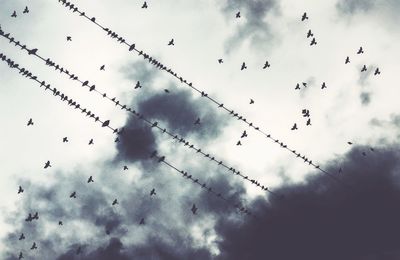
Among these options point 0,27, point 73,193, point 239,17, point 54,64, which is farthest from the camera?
point 73,193

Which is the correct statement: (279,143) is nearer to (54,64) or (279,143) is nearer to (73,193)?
(54,64)

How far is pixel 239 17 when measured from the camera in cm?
2670

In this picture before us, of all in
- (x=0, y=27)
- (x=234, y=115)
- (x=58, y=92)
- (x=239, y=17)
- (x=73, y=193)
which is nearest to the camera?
(x=0, y=27)

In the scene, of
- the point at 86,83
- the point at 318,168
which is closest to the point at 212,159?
the point at 318,168

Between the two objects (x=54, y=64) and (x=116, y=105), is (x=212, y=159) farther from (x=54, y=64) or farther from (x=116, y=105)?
(x=54, y=64)

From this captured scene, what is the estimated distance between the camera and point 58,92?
2017 cm

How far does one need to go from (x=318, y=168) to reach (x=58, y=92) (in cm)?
1218

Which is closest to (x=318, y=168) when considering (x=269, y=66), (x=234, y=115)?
(x=234, y=115)

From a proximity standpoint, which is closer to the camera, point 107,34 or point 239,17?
point 107,34

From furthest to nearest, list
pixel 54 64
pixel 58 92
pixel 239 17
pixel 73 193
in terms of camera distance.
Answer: pixel 73 193 → pixel 239 17 → pixel 58 92 → pixel 54 64

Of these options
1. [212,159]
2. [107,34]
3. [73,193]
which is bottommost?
[73,193]

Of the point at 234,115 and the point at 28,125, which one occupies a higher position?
the point at 234,115

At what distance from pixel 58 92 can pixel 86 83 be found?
1.18m

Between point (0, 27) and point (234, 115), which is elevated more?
point (234, 115)
